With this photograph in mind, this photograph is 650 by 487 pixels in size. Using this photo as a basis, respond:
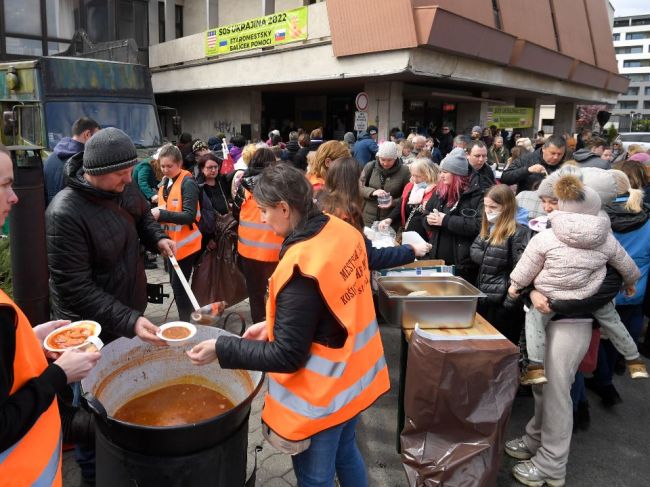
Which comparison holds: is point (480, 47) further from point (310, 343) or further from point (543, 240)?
point (310, 343)

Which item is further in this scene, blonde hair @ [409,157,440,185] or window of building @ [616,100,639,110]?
window of building @ [616,100,639,110]

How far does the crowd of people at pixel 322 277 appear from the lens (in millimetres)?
1825

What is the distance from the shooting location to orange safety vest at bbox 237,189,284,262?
13.7 ft

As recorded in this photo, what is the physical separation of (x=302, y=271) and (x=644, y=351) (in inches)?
184

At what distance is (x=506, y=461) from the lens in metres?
3.19

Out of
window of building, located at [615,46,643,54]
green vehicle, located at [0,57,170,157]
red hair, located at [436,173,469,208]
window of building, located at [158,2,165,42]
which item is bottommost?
red hair, located at [436,173,469,208]

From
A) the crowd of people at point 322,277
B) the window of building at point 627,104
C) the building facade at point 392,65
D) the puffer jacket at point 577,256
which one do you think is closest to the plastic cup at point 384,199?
the crowd of people at point 322,277

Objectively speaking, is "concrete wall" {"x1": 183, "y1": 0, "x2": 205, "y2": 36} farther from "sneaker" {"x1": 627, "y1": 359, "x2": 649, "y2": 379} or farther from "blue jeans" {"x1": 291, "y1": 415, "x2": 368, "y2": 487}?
"blue jeans" {"x1": 291, "y1": 415, "x2": 368, "y2": 487}

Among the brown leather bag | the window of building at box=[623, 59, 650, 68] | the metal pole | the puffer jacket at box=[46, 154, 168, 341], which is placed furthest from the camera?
the window of building at box=[623, 59, 650, 68]

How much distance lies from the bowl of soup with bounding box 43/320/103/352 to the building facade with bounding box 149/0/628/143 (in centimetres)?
1051

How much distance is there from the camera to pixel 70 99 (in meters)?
7.80

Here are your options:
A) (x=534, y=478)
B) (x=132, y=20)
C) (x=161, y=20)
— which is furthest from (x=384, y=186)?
(x=161, y=20)

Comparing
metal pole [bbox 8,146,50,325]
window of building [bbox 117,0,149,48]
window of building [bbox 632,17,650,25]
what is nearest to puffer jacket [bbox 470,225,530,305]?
metal pole [bbox 8,146,50,325]

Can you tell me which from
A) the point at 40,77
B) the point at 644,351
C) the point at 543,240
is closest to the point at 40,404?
the point at 543,240
